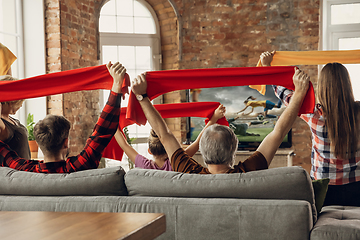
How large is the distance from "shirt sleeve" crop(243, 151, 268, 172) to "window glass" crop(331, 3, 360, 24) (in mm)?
4469

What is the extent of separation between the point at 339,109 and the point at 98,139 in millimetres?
1433

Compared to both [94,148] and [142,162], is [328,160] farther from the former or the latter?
[94,148]

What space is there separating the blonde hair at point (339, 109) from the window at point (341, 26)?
3551 mm

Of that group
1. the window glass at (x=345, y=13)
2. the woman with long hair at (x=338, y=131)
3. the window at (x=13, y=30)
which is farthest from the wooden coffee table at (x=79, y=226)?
the window glass at (x=345, y=13)

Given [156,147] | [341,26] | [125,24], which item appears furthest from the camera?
[125,24]

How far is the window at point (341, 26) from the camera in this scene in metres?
5.39

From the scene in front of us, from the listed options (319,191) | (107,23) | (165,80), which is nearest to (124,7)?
(107,23)

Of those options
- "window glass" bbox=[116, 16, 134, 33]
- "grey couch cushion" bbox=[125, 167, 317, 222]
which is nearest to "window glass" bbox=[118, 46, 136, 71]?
"window glass" bbox=[116, 16, 134, 33]

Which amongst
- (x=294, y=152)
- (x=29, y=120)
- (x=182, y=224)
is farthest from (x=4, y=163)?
(x=294, y=152)

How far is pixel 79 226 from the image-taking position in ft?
3.51

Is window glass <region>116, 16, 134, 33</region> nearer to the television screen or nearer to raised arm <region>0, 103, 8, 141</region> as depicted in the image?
the television screen

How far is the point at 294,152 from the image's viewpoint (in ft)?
18.0

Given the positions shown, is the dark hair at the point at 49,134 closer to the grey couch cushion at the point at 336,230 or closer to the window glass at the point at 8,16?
the grey couch cushion at the point at 336,230

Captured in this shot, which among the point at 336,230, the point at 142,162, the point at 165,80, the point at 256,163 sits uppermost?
the point at 165,80
